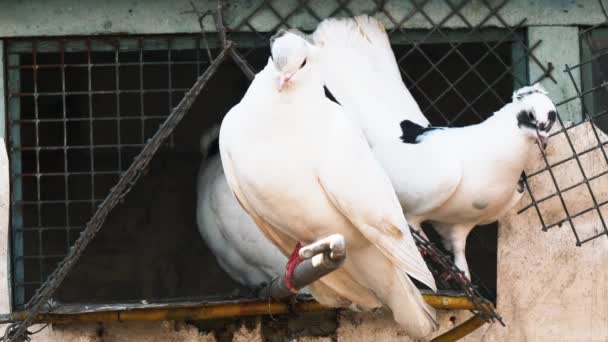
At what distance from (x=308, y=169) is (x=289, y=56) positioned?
1.13ft

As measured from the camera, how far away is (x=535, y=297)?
526cm

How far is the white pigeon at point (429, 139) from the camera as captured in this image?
16.2ft

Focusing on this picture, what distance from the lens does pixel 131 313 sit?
4.84 m

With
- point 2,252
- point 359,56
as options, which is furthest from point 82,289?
point 359,56

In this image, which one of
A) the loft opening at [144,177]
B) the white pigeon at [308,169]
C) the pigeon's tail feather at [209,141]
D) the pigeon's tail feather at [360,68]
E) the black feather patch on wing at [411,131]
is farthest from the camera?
the loft opening at [144,177]

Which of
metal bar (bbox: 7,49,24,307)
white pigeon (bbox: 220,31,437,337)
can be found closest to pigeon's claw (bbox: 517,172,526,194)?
white pigeon (bbox: 220,31,437,337)

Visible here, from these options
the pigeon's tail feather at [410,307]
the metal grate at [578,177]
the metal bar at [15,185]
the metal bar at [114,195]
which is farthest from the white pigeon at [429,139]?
the metal bar at [15,185]

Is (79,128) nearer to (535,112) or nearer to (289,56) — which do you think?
(535,112)

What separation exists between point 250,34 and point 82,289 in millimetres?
2191

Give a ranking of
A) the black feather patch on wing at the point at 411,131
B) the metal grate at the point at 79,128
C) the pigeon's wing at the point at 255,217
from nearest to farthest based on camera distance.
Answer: the pigeon's wing at the point at 255,217 → the black feather patch on wing at the point at 411,131 → the metal grate at the point at 79,128

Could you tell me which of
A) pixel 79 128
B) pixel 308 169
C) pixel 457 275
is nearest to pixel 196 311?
pixel 308 169

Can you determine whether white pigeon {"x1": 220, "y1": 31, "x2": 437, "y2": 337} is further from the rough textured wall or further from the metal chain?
the rough textured wall

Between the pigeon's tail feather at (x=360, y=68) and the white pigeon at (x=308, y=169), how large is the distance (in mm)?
782

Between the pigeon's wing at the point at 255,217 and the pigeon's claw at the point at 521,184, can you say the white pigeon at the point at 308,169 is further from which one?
the pigeon's claw at the point at 521,184
